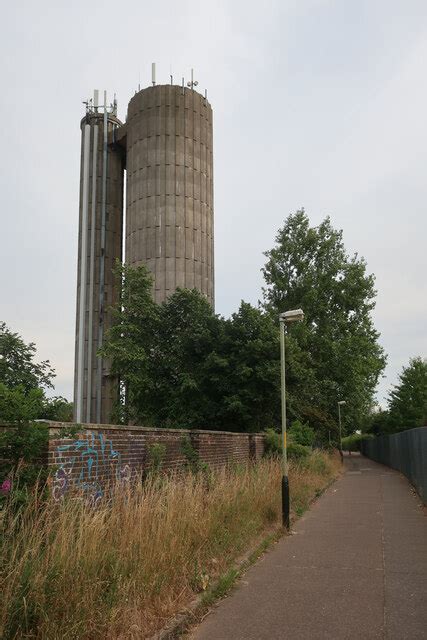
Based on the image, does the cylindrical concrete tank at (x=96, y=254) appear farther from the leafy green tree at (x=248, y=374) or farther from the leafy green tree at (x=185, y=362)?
the leafy green tree at (x=248, y=374)

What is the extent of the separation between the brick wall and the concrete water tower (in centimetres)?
3216

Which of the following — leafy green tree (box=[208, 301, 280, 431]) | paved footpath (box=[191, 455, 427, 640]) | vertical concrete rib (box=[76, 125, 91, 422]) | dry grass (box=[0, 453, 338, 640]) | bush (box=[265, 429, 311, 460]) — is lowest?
paved footpath (box=[191, 455, 427, 640])

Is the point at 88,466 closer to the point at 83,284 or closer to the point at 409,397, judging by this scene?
the point at 83,284

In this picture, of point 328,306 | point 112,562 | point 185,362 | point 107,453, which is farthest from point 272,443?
point 328,306

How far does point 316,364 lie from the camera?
124ft

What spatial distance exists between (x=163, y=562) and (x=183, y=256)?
3892cm

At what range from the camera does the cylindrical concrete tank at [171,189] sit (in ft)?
146

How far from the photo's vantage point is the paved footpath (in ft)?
18.3

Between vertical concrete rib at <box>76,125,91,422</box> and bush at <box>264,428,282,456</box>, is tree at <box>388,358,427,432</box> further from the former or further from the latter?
bush at <box>264,428,282,456</box>

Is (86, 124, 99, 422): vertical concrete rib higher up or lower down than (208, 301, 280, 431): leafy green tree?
higher up

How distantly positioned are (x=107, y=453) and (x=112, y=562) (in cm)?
300

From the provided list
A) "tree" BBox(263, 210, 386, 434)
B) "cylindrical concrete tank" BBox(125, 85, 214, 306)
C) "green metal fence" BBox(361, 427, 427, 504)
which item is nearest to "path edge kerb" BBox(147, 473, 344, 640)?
"green metal fence" BBox(361, 427, 427, 504)

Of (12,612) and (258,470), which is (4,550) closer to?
(12,612)

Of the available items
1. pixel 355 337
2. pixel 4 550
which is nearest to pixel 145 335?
pixel 355 337
